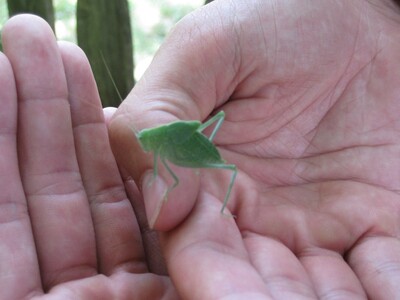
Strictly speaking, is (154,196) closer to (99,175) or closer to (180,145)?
(180,145)

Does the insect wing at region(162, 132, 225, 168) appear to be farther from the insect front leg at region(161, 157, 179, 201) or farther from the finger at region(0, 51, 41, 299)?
the finger at region(0, 51, 41, 299)

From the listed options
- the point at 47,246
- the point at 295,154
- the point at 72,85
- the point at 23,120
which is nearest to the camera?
the point at 47,246

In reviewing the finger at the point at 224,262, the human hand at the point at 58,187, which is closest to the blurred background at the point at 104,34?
the human hand at the point at 58,187

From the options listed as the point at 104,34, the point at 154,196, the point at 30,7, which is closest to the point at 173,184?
the point at 154,196

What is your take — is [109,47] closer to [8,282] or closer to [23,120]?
[23,120]

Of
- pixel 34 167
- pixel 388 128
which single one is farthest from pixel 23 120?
pixel 388 128

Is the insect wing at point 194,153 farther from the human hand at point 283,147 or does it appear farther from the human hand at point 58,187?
the human hand at point 58,187

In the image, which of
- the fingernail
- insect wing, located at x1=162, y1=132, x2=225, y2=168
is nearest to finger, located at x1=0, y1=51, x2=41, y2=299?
the fingernail
